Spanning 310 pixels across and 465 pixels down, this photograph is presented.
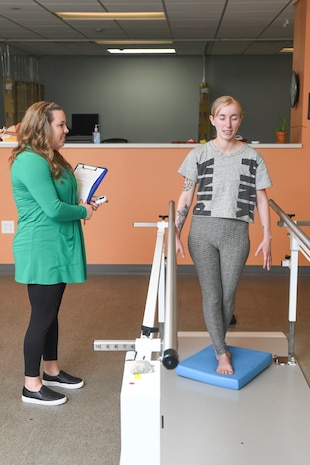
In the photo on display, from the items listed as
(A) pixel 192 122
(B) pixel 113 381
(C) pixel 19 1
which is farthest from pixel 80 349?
(A) pixel 192 122

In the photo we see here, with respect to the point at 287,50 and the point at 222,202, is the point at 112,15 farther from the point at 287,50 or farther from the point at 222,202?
the point at 222,202

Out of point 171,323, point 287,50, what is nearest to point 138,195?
point 171,323

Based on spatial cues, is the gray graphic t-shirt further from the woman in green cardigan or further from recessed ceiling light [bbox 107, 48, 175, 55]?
recessed ceiling light [bbox 107, 48, 175, 55]

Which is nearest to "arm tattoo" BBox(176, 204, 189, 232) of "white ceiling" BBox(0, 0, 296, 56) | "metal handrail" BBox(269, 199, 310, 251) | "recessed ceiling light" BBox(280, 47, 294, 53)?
"metal handrail" BBox(269, 199, 310, 251)

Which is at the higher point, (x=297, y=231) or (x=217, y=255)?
(x=297, y=231)

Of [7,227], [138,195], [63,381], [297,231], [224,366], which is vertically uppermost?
[297,231]

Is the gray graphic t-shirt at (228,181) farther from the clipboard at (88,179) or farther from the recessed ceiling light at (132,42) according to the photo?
the recessed ceiling light at (132,42)

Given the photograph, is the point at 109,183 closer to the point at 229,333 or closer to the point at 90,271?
the point at 90,271

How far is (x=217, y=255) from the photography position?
118 inches

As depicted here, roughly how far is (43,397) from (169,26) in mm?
5671

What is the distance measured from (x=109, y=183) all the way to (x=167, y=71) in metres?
5.67

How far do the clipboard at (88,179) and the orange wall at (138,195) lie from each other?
2.75m

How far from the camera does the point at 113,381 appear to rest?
3.32 meters

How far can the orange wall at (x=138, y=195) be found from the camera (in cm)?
575
